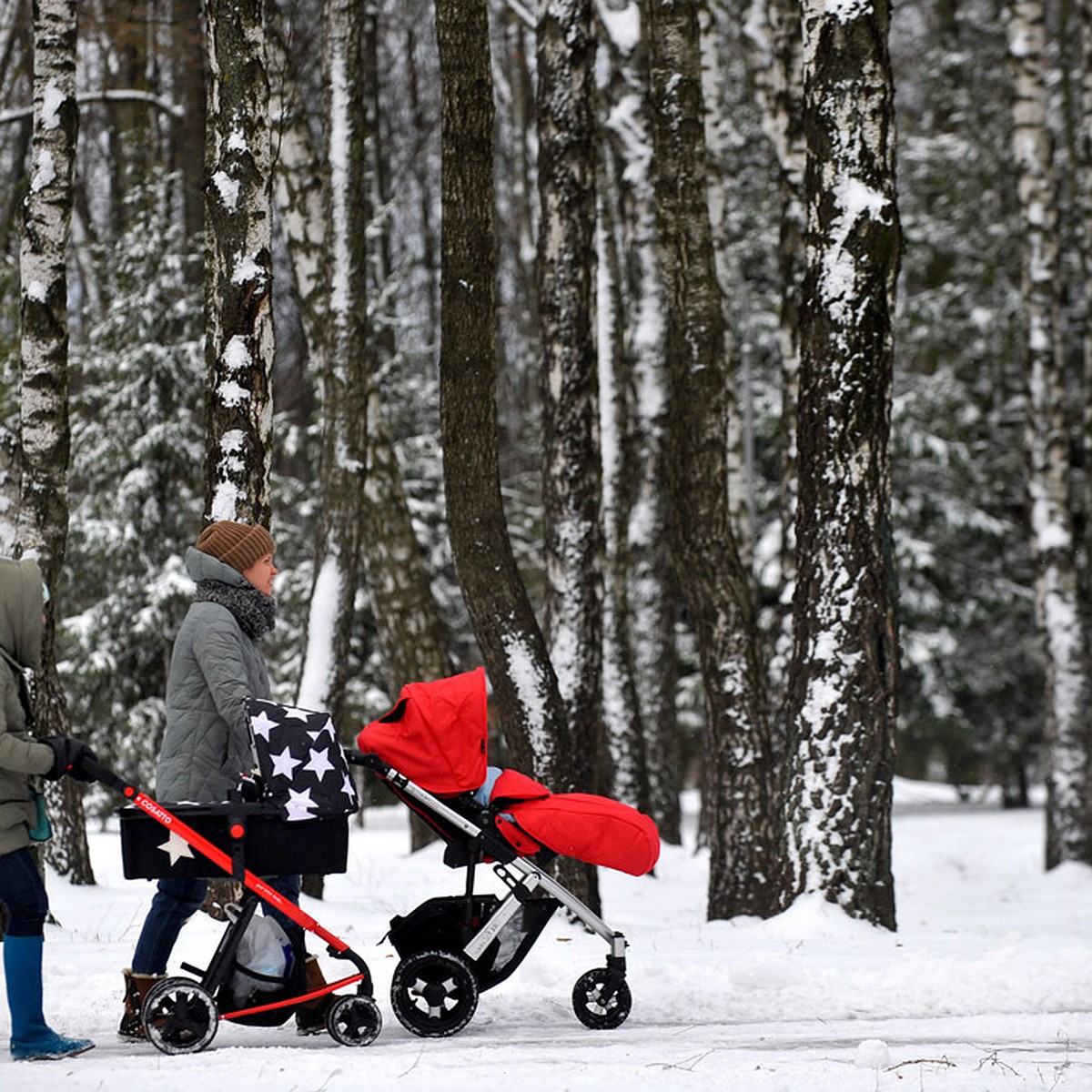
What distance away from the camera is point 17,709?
5.77 m

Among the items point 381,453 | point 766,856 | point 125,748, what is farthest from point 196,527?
point 766,856

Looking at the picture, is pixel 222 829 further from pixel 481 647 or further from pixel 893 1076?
pixel 481 647

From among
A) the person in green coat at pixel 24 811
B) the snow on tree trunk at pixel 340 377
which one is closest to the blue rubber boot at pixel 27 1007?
the person in green coat at pixel 24 811

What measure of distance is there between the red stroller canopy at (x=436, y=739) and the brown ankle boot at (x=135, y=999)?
1240mm

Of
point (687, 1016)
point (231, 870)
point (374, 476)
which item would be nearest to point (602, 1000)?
point (687, 1016)

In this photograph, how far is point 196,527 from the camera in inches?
812

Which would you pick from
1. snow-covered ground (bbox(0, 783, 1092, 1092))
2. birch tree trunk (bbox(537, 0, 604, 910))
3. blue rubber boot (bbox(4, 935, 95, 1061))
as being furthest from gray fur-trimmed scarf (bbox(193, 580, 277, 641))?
birch tree trunk (bbox(537, 0, 604, 910))

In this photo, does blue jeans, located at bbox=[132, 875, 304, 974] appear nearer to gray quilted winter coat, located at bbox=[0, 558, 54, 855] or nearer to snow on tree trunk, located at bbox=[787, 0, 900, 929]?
gray quilted winter coat, located at bbox=[0, 558, 54, 855]

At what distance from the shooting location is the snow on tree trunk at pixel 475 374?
9.63 meters

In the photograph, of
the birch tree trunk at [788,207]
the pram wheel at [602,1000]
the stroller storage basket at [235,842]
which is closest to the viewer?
the stroller storage basket at [235,842]

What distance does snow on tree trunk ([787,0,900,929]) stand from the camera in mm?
8867

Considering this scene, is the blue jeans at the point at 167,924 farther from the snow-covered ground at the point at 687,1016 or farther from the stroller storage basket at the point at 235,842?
the snow-covered ground at the point at 687,1016

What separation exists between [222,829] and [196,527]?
15162mm

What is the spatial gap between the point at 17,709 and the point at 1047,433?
1427cm
